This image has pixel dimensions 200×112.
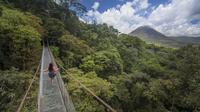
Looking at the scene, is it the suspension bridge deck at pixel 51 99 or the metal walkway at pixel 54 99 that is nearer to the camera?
the metal walkway at pixel 54 99

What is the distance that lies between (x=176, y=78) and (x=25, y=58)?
1464cm

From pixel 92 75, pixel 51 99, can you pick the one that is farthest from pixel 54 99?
pixel 92 75

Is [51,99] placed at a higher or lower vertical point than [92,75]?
higher

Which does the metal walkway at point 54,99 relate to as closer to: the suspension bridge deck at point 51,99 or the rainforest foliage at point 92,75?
the suspension bridge deck at point 51,99

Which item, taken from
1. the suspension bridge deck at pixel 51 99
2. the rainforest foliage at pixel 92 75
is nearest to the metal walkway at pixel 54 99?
the suspension bridge deck at pixel 51 99

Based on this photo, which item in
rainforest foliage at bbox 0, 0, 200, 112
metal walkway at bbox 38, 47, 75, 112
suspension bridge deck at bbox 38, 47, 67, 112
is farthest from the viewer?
rainforest foliage at bbox 0, 0, 200, 112

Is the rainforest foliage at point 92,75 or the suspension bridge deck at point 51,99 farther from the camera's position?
the rainforest foliage at point 92,75

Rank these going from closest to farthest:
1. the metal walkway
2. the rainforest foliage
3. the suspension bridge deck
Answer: the metal walkway → the suspension bridge deck → the rainforest foliage

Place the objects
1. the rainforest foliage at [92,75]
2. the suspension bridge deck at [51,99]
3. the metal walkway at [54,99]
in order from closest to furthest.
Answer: the metal walkway at [54,99] → the suspension bridge deck at [51,99] → the rainforest foliage at [92,75]

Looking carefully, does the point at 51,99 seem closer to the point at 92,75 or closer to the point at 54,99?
the point at 54,99

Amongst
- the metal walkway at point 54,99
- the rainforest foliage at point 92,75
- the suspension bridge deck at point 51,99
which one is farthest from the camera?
the rainforest foliage at point 92,75

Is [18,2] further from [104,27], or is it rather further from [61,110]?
[61,110]

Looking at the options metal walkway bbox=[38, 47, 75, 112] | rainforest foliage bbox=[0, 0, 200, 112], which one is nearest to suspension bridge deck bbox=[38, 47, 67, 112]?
metal walkway bbox=[38, 47, 75, 112]

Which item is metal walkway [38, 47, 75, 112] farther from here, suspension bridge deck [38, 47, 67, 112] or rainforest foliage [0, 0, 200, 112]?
rainforest foliage [0, 0, 200, 112]
